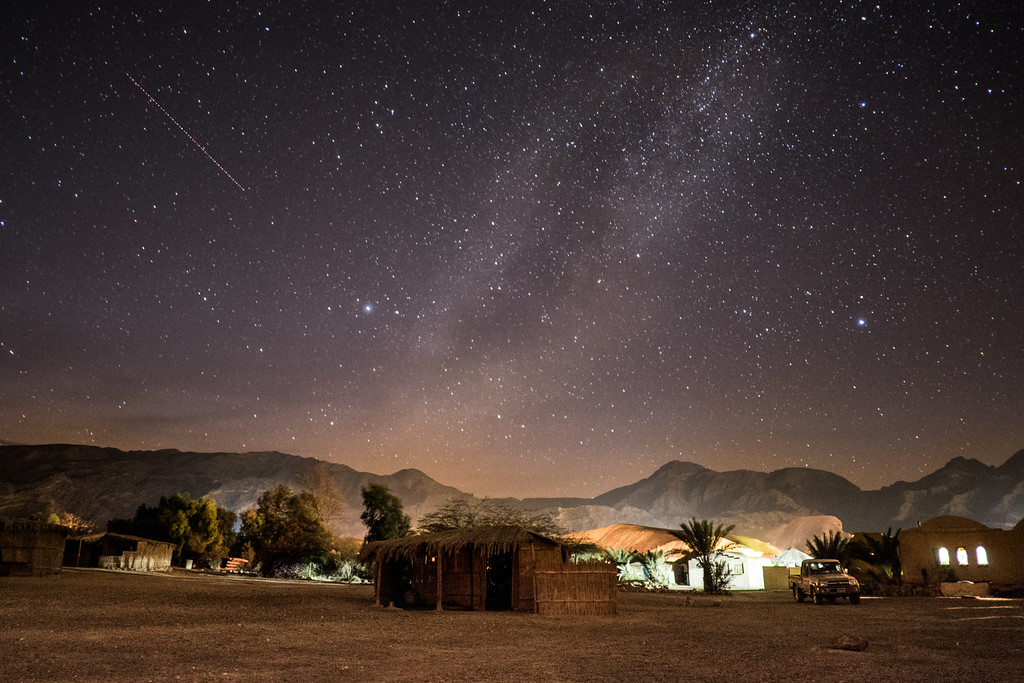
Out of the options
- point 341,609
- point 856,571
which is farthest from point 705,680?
point 856,571

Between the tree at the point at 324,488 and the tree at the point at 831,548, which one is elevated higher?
the tree at the point at 324,488

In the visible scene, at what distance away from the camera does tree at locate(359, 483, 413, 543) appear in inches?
2249

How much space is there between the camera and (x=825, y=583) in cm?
2617

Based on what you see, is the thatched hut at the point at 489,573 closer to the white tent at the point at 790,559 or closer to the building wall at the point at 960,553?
the building wall at the point at 960,553

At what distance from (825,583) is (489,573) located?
42.3 feet

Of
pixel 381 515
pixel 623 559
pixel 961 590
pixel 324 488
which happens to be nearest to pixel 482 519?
pixel 623 559

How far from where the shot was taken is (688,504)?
19775cm

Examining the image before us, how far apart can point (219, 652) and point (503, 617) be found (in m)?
11.1

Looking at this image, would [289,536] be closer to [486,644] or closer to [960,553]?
[960,553]

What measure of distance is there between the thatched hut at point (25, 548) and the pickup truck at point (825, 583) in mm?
36663

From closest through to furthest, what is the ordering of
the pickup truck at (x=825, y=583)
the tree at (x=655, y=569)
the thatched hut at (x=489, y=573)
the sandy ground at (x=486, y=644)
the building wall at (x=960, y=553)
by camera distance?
the sandy ground at (x=486, y=644), the thatched hut at (x=489, y=573), the pickup truck at (x=825, y=583), the building wall at (x=960, y=553), the tree at (x=655, y=569)

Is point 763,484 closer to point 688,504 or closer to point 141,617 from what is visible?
point 688,504

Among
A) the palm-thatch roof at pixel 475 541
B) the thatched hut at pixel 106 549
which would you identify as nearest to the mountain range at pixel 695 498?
the thatched hut at pixel 106 549

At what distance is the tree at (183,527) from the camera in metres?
61.8
